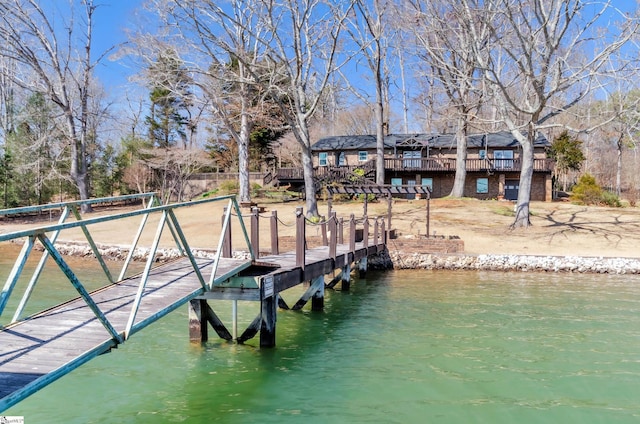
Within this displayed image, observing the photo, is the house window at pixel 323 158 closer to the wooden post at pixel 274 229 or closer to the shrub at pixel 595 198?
the shrub at pixel 595 198

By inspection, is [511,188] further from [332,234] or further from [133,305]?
[133,305]

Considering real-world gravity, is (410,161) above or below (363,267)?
above

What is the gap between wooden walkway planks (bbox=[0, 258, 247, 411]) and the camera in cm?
404

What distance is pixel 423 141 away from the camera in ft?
141

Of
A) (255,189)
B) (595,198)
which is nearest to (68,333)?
(595,198)

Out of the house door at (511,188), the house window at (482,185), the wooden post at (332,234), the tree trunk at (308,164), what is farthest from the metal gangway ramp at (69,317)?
the house door at (511,188)

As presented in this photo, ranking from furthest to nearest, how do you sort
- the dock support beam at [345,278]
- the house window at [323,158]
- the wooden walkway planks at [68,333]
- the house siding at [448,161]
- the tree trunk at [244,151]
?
the house window at [323,158], the house siding at [448,161], the tree trunk at [244,151], the dock support beam at [345,278], the wooden walkway planks at [68,333]

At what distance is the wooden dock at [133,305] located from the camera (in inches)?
162

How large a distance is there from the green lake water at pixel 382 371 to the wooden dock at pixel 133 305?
0.72 metres

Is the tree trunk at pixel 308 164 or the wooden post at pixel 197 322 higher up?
the tree trunk at pixel 308 164

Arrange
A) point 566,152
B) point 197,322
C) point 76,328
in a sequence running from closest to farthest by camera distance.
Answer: point 76,328 → point 197,322 → point 566,152

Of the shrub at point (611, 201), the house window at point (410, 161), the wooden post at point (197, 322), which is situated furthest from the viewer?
the house window at point (410, 161)

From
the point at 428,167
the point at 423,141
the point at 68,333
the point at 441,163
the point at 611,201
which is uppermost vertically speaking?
the point at 423,141

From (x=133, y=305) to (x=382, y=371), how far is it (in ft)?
13.8
